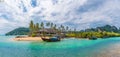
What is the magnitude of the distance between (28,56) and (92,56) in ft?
29.7

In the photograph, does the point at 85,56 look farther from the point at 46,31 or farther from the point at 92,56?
the point at 46,31

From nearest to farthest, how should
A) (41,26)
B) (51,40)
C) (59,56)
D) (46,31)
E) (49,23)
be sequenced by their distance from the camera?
(59,56) < (51,40) < (46,31) < (41,26) < (49,23)

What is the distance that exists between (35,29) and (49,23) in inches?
666

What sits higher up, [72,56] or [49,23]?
[49,23]

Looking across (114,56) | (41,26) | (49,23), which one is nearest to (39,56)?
(114,56)

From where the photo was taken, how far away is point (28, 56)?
31984 mm

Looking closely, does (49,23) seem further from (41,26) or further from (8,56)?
(8,56)

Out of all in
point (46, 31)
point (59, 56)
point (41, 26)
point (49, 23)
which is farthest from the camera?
point (49, 23)

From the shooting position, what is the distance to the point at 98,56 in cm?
3173

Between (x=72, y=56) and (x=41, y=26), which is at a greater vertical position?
(x=41, y=26)

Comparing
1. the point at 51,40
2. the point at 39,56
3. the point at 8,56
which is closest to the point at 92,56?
the point at 39,56

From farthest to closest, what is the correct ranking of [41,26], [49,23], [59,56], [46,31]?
1. [49,23]
2. [41,26]
3. [46,31]
4. [59,56]

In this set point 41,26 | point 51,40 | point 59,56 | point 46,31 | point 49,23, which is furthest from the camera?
point 49,23

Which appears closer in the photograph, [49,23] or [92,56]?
[92,56]
